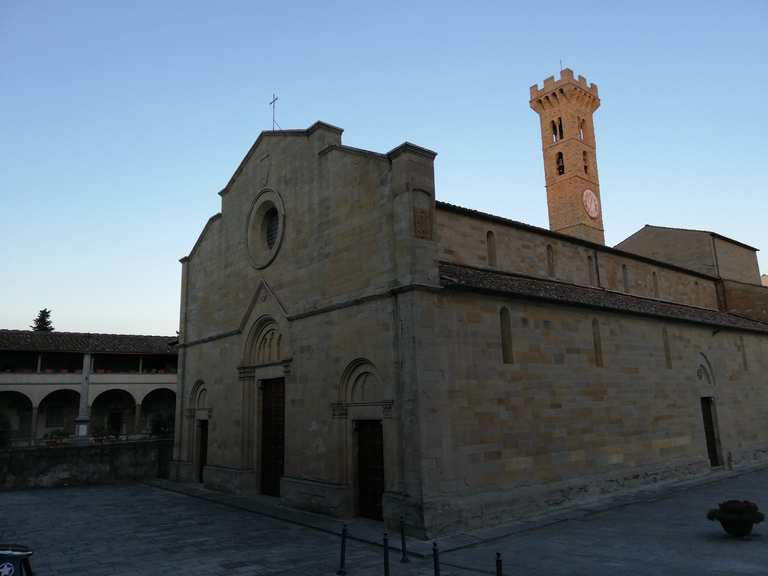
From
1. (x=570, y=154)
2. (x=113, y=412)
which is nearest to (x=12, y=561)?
(x=113, y=412)

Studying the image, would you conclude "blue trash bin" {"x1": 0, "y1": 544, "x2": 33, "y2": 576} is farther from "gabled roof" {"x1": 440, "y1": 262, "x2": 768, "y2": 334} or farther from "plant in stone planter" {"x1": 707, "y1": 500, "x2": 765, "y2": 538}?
"plant in stone planter" {"x1": 707, "y1": 500, "x2": 765, "y2": 538}

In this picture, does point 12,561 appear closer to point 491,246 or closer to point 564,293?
point 491,246

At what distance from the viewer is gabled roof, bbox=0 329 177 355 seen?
38.2m

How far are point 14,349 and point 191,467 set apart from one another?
22153 mm

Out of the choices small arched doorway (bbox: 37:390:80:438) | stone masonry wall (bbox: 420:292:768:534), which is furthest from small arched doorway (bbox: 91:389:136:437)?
stone masonry wall (bbox: 420:292:768:534)

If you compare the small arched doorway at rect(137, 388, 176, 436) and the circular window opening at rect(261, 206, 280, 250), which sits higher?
the circular window opening at rect(261, 206, 280, 250)

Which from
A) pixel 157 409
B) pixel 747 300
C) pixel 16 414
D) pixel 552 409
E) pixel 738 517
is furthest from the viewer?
pixel 157 409

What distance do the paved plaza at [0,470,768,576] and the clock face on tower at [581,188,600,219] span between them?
29.1 metres

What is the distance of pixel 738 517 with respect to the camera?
11.4m

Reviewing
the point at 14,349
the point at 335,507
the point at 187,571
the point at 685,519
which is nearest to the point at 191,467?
the point at 335,507

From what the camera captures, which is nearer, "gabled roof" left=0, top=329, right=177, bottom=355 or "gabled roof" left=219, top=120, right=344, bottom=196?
"gabled roof" left=219, top=120, right=344, bottom=196

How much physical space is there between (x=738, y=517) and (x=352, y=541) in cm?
832

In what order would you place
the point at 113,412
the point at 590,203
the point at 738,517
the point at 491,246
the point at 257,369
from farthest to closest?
the point at 590,203 → the point at 113,412 → the point at 257,369 → the point at 491,246 → the point at 738,517

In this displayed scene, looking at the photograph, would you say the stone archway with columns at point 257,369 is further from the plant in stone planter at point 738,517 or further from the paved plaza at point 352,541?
the plant in stone planter at point 738,517
